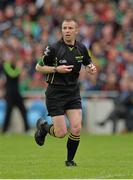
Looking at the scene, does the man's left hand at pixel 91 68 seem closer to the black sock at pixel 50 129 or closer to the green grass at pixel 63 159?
the black sock at pixel 50 129

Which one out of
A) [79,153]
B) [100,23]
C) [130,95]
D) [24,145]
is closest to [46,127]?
[79,153]

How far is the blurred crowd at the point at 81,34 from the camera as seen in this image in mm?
24766

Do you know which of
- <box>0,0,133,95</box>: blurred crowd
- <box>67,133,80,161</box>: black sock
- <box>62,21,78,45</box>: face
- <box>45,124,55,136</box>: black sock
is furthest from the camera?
<box>0,0,133,95</box>: blurred crowd

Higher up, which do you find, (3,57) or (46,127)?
(46,127)

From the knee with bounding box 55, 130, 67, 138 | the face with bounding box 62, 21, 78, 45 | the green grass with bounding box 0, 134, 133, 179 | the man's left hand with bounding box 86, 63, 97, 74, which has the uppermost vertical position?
the face with bounding box 62, 21, 78, 45

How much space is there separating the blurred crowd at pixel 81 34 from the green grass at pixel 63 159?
3295 mm

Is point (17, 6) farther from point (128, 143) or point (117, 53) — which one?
point (128, 143)

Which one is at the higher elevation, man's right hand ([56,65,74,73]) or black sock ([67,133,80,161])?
man's right hand ([56,65,74,73])

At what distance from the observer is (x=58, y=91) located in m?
12.7

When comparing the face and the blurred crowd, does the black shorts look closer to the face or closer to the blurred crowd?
the face

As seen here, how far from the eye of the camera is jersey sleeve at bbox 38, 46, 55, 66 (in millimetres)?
12609

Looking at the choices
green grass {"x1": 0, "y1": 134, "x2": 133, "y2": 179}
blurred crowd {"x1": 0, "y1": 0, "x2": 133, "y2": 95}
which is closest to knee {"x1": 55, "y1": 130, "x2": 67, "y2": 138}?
green grass {"x1": 0, "y1": 134, "x2": 133, "y2": 179}

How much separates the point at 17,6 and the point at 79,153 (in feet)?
46.1

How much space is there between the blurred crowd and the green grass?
3.29 m
